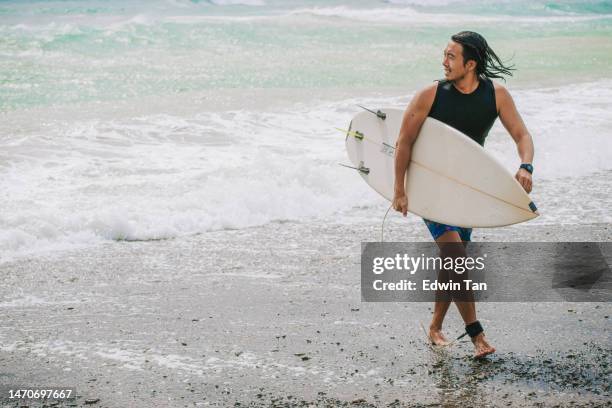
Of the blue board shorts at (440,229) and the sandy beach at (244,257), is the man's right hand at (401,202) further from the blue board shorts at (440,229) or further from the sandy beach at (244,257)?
the sandy beach at (244,257)

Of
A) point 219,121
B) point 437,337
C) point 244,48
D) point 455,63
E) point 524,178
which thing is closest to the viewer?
point 455,63

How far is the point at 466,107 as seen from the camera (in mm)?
3629

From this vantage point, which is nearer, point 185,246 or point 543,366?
point 543,366

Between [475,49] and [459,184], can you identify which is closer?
[475,49]

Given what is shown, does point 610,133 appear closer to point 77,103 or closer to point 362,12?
point 77,103

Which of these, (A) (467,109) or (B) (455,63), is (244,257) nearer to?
(A) (467,109)

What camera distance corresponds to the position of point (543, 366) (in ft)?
12.2

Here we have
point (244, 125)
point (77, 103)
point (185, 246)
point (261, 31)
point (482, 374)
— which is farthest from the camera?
point (261, 31)

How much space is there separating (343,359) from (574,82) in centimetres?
1703

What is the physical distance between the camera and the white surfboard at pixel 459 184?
3.75 meters

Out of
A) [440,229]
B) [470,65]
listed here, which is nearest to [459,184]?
[440,229]

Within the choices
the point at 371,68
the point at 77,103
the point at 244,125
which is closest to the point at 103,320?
the point at 244,125

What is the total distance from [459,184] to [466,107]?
0.49 metres

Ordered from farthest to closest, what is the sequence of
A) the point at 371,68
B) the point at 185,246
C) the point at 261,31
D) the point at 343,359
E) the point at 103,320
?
the point at 261,31, the point at 371,68, the point at 185,246, the point at 103,320, the point at 343,359
